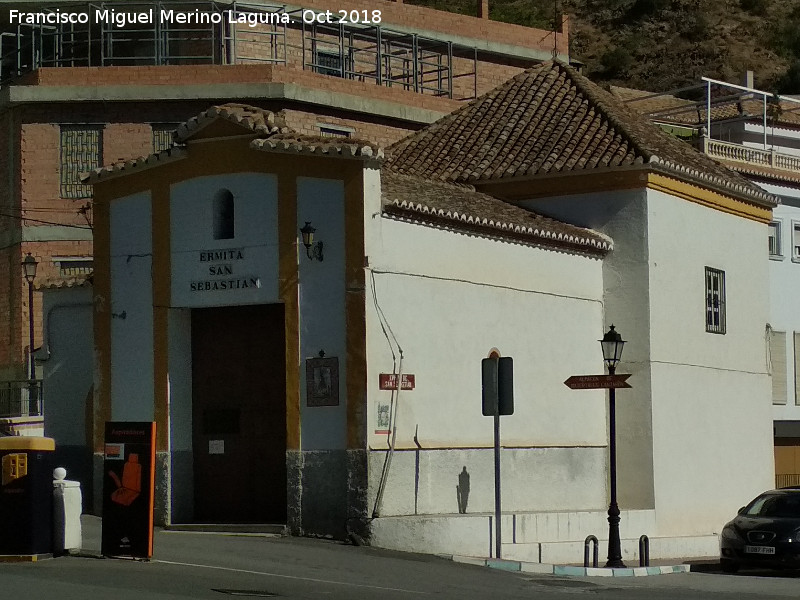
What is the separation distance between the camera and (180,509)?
21891mm

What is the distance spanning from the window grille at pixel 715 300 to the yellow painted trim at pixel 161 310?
422 inches

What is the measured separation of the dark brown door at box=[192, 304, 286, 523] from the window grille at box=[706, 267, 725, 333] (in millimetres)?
9567

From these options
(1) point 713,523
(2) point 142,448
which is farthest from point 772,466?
(2) point 142,448

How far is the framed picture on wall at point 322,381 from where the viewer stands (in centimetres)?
2028

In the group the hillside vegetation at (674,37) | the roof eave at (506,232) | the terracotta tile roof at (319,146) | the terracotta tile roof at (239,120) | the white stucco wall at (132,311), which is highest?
the hillside vegetation at (674,37)

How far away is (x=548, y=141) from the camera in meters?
26.8

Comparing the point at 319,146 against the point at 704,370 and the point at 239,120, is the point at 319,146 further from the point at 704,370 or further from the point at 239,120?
the point at 704,370

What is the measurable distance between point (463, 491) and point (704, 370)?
736cm

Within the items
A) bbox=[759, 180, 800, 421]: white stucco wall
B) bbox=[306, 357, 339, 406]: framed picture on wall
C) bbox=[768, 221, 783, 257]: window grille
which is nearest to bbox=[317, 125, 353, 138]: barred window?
bbox=[759, 180, 800, 421]: white stucco wall

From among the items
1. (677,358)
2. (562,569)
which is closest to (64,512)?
(562,569)

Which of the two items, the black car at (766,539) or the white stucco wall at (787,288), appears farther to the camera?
the white stucco wall at (787,288)

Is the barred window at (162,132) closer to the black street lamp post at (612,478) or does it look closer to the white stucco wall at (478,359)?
the white stucco wall at (478,359)

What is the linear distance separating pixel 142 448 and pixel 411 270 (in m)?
5.44

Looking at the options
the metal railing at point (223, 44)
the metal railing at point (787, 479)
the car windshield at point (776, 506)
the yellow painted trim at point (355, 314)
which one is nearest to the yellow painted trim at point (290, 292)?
the yellow painted trim at point (355, 314)
